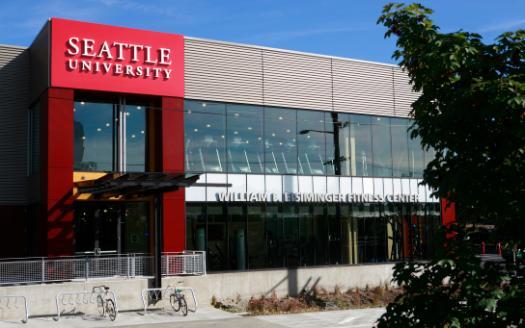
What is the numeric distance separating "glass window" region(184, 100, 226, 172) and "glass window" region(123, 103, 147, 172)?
1777 mm

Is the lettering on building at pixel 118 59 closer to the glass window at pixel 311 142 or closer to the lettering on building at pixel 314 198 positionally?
the lettering on building at pixel 314 198

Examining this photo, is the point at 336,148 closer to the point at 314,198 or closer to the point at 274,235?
the point at 314,198

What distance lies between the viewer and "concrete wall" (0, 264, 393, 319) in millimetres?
20859

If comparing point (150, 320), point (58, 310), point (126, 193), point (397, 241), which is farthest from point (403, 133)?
point (58, 310)

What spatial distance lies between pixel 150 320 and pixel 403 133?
56.6ft

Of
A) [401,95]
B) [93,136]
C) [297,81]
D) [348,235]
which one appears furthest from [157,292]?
[401,95]

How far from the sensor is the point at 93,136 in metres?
24.9

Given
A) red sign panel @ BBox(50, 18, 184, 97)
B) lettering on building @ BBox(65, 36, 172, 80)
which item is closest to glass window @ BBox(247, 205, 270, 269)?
red sign panel @ BBox(50, 18, 184, 97)

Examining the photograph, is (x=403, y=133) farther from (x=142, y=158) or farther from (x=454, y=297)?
(x=454, y=297)

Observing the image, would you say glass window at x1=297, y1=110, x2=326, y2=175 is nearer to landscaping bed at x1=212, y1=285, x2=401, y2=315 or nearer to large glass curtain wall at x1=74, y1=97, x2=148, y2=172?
landscaping bed at x1=212, y1=285, x2=401, y2=315

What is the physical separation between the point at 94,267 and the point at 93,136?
5.49 m

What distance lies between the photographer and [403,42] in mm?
5656

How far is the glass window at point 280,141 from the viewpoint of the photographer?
91.9 ft

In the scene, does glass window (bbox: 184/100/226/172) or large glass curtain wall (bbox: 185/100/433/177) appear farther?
large glass curtain wall (bbox: 185/100/433/177)
